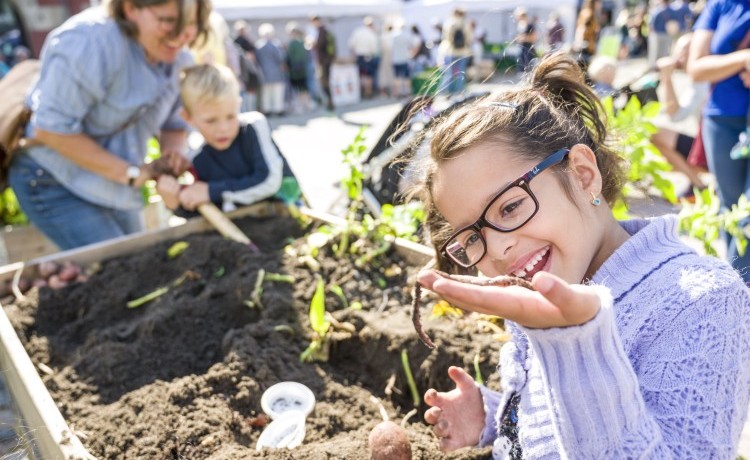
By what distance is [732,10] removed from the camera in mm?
3094

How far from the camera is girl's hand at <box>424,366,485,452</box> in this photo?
1.59 m

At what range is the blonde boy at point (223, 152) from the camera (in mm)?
3152

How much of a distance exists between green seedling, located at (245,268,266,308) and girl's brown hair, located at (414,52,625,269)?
104cm

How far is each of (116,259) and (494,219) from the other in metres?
2.36

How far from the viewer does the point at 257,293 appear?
97.5 inches

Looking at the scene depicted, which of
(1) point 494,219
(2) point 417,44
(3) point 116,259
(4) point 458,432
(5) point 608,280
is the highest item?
(1) point 494,219

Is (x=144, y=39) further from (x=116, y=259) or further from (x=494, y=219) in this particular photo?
(x=494, y=219)

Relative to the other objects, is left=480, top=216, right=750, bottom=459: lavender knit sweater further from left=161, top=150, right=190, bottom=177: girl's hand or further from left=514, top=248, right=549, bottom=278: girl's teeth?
left=161, top=150, right=190, bottom=177: girl's hand

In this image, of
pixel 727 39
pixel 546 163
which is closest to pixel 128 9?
pixel 546 163

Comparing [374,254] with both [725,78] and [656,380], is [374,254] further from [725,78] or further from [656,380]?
[725,78]

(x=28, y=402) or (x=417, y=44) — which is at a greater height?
(x=28, y=402)

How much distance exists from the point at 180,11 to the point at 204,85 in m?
0.39

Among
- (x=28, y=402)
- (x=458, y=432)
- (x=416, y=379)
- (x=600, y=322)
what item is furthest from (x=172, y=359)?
(x=600, y=322)

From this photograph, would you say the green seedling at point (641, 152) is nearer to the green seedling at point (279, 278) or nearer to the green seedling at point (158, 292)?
the green seedling at point (279, 278)
